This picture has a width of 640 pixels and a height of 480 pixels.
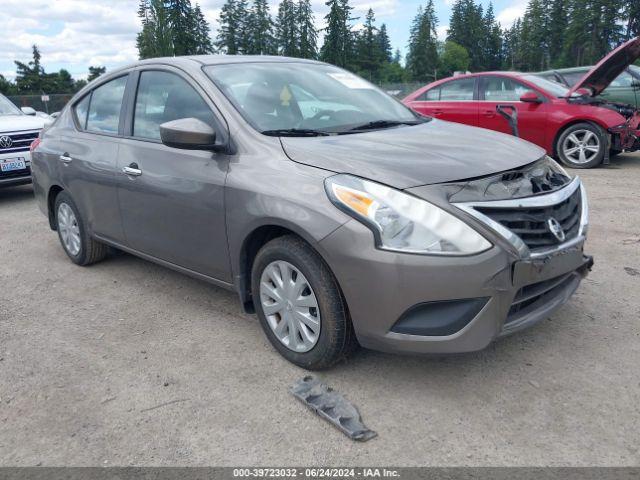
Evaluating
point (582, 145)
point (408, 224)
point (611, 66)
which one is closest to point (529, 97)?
point (582, 145)

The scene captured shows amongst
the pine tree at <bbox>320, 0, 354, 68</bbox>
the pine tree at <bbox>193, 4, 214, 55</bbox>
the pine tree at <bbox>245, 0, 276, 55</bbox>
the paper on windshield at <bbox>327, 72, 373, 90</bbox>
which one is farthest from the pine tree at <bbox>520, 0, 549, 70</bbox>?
the paper on windshield at <bbox>327, 72, 373, 90</bbox>

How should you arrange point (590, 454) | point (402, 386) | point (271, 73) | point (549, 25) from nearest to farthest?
point (590, 454) → point (402, 386) → point (271, 73) → point (549, 25)

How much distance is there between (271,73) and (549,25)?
4159 inches

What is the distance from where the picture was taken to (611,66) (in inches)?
315

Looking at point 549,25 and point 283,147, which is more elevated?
point 549,25

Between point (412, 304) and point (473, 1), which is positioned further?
point (473, 1)

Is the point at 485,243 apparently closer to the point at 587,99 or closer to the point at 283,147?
the point at 283,147

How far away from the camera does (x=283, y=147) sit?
314 cm

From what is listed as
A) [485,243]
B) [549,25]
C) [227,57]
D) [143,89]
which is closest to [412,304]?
[485,243]

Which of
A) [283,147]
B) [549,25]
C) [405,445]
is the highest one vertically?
[549,25]

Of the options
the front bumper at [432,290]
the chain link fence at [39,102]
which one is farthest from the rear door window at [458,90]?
the chain link fence at [39,102]

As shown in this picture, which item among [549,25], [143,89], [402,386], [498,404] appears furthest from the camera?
[549,25]

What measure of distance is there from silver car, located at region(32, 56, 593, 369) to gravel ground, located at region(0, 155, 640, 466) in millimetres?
321

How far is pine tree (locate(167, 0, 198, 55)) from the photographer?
78125 mm
